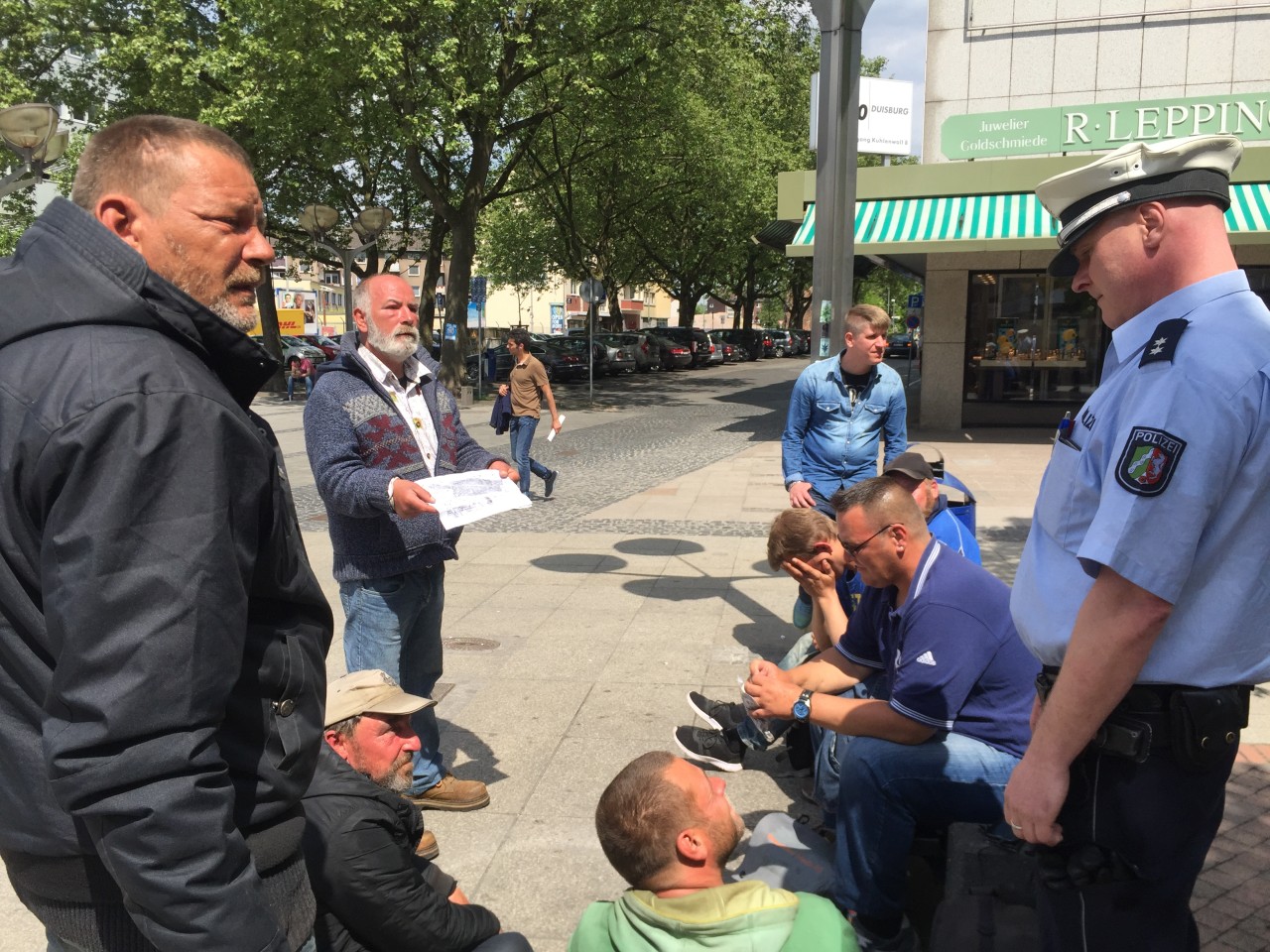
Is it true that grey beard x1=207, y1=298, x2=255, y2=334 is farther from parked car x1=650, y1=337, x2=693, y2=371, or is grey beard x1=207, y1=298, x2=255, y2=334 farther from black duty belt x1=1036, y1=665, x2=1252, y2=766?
parked car x1=650, y1=337, x2=693, y2=371

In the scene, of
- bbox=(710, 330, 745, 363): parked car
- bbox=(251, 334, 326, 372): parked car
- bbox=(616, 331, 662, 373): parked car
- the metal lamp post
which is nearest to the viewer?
the metal lamp post

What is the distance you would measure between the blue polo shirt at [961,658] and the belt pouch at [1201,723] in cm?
105

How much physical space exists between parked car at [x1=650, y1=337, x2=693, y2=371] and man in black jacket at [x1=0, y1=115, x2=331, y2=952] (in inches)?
1402

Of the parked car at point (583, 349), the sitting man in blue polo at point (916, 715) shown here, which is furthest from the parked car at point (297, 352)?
the sitting man in blue polo at point (916, 715)

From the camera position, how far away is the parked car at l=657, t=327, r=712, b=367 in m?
38.8

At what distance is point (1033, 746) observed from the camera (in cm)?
186

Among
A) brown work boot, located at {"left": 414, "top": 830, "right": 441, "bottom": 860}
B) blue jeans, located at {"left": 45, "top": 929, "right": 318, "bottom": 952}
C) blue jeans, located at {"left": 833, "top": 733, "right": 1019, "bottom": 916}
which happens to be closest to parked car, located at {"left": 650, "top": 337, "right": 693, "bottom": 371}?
brown work boot, located at {"left": 414, "top": 830, "right": 441, "bottom": 860}

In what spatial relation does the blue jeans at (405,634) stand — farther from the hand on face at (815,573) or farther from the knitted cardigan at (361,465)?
the hand on face at (815,573)

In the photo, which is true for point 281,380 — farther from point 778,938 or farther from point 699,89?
point 778,938

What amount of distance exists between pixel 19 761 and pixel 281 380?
99.2ft

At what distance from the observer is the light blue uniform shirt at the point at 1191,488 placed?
5.49 ft

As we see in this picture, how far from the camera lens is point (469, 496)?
3.31 meters

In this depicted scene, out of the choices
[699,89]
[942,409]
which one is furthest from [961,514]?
[699,89]

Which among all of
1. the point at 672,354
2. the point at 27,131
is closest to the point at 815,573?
the point at 27,131
